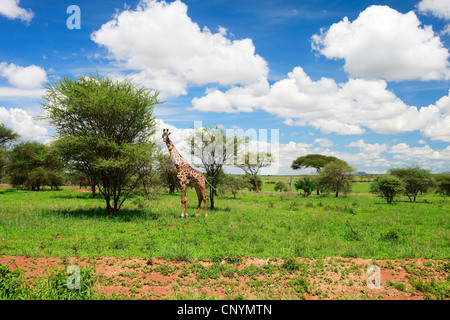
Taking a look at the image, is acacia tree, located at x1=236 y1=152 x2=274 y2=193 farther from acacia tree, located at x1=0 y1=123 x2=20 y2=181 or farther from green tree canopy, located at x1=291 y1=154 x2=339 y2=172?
acacia tree, located at x1=0 y1=123 x2=20 y2=181

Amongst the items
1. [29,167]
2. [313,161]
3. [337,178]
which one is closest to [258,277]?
[337,178]

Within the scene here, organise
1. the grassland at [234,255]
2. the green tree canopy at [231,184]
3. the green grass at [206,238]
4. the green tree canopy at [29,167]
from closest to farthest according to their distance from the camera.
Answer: the grassland at [234,255] → the green grass at [206,238] → the green tree canopy at [231,184] → the green tree canopy at [29,167]

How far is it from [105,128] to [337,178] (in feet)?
136

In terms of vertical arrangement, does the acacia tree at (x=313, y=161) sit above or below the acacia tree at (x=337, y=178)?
above

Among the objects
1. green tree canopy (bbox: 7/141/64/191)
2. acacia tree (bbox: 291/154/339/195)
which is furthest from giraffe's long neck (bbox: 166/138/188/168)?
acacia tree (bbox: 291/154/339/195)

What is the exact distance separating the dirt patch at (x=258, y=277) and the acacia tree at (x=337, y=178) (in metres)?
39.6

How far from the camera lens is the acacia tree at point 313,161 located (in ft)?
223

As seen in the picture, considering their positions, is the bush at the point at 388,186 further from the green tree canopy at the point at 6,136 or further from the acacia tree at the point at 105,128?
the green tree canopy at the point at 6,136

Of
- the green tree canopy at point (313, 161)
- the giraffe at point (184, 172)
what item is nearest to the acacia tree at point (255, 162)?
the green tree canopy at point (313, 161)

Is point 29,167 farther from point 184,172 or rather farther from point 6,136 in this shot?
point 184,172

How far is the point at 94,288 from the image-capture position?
259 inches

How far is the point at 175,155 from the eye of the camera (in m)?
17.2

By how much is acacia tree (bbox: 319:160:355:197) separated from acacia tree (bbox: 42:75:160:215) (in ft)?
127

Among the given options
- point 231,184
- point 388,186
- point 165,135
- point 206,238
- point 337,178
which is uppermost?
point 165,135
